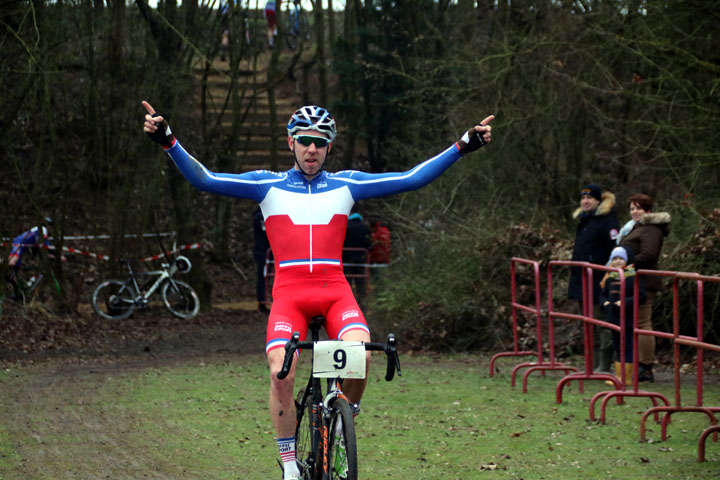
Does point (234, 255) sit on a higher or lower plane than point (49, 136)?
lower

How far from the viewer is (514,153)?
1891 cm

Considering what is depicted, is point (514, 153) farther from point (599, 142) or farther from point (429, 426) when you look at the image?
point (429, 426)

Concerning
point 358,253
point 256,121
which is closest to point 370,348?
point 358,253

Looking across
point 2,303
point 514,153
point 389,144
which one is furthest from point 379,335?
point 389,144

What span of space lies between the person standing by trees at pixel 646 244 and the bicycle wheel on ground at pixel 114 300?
10.0m

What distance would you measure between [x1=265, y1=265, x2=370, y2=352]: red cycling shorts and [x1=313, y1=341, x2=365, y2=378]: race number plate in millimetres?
336

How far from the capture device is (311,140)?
245 inches

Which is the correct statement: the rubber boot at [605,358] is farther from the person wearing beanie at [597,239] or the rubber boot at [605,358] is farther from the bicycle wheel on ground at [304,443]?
the bicycle wheel on ground at [304,443]

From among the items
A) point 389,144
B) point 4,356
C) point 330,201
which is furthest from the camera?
point 389,144

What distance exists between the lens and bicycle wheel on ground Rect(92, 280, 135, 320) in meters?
18.5

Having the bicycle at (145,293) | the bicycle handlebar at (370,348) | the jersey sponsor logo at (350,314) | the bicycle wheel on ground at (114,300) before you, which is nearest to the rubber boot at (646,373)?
the jersey sponsor logo at (350,314)

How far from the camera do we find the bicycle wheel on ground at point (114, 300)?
728 inches

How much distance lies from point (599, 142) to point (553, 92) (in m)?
4.12

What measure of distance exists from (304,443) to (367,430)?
305cm
